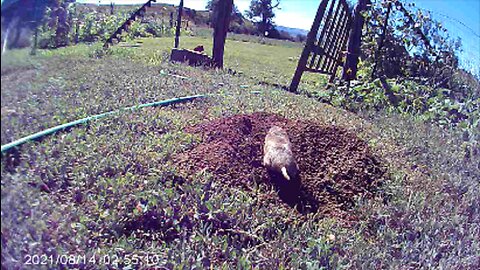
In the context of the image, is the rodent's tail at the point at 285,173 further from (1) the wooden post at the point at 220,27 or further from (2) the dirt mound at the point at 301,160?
(1) the wooden post at the point at 220,27

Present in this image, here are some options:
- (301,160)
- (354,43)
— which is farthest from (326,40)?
(301,160)

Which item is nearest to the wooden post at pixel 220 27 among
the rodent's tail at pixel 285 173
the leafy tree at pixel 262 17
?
the rodent's tail at pixel 285 173

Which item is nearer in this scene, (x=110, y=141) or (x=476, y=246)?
(x=476, y=246)

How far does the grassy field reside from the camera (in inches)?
57.6

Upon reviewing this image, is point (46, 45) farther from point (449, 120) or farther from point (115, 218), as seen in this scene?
point (449, 120)

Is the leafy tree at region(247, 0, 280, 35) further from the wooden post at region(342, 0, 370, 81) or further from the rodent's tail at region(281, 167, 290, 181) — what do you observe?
the rodent's tail at region(281, 167, 290, 181)

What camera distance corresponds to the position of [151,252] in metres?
2.11

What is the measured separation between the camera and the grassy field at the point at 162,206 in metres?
1.46

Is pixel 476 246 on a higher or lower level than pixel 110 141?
lower

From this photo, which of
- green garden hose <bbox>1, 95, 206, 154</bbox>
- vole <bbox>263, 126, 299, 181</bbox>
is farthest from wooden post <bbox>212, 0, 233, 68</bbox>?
vole <bbox>263, 126, 299, 181</bbox>

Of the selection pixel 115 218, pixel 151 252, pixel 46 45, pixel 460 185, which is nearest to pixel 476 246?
pixel 460 185

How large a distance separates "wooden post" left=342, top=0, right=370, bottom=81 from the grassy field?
3.43 metres

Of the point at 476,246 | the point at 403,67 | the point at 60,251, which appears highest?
the point at 403,67

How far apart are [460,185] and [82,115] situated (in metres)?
3.01
